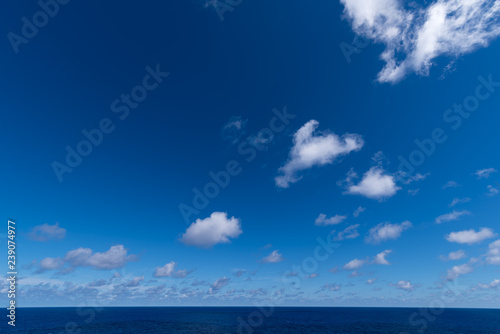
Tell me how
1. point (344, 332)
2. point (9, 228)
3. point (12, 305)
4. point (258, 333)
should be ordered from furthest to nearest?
point (344, 332) → point (258, 333) → point (12, 305) → point (9, 228)

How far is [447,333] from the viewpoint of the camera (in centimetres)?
9762

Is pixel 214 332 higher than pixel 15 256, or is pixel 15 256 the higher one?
pixel 15 256

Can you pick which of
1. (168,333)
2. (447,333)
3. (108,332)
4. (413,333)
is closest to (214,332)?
(168,333)

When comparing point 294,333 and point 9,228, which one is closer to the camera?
point 9,228

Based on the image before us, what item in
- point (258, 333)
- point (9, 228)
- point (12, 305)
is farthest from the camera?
point (258, 333)

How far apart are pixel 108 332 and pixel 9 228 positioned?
8317 cm

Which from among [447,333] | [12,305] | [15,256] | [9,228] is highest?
[9,228]

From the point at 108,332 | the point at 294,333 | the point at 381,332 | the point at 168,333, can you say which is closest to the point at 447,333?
the point at 381,332

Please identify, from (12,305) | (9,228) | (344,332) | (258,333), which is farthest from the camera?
(344,332)

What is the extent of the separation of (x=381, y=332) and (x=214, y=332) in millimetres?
68381

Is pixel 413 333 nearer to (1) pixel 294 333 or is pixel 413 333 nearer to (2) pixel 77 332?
(1) pixel 294 333

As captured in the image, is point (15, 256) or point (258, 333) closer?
point (15, 256)

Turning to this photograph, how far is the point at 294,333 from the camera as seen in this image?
91312 millimetres

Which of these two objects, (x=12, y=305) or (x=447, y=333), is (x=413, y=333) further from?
(x=12, y=305)
